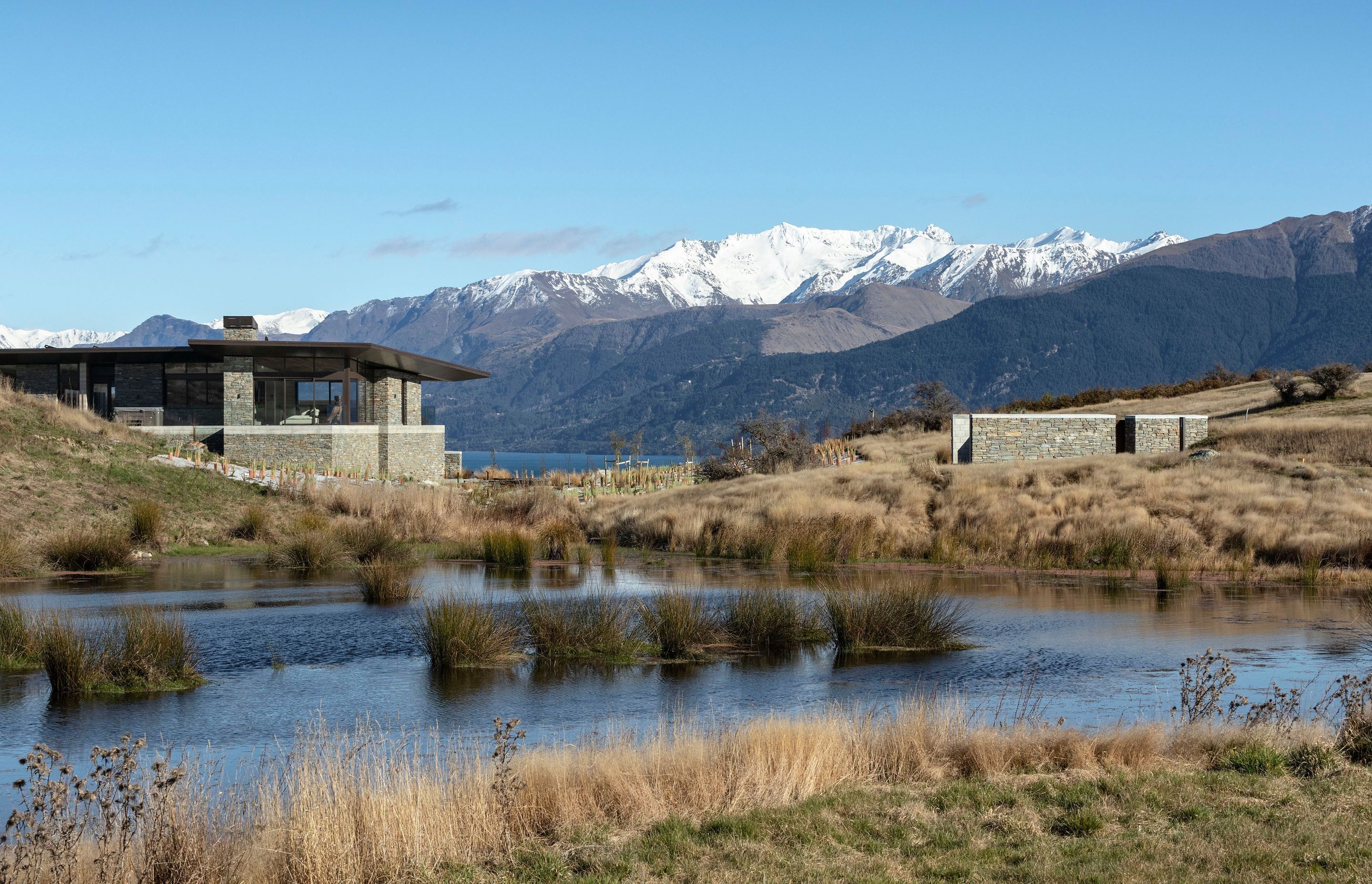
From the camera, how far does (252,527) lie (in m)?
29.4

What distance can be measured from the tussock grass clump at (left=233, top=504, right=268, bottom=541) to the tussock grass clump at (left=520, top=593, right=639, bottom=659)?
1552 centimetres

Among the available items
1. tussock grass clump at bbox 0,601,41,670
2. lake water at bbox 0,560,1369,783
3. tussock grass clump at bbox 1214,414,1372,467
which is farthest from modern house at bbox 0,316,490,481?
tussock grass clump at bbox 0,601,41,670

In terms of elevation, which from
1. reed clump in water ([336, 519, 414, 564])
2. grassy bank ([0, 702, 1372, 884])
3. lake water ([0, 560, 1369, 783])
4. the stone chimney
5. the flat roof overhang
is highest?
the stone chimney

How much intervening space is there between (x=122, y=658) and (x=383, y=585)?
672 centimetres

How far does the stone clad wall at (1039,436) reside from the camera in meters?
38.1

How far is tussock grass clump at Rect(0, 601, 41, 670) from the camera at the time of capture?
13.8 metres

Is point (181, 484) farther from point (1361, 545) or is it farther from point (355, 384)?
point (1361, 545)

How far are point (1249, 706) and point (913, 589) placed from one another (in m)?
5.60

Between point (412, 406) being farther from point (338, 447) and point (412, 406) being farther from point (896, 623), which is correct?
point (896, 623)

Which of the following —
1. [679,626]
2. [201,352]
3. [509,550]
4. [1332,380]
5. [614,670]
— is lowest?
[614,670]

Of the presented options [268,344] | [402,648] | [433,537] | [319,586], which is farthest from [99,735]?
[268,344]

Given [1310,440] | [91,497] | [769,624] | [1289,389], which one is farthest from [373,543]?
[1289,389]

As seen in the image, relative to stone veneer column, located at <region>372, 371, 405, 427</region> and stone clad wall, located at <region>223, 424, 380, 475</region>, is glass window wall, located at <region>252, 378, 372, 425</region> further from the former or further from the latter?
stone veneer column, located at <region>372, 371, 405, 427</region>

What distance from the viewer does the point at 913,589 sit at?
653 inches
